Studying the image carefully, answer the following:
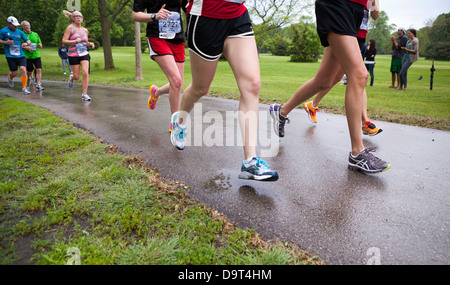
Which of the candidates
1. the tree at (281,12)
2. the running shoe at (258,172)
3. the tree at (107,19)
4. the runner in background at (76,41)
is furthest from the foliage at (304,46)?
the running shoe at (258,172)

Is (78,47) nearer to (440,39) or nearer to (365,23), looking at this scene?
(365,23)

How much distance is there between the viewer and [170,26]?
12.9ft

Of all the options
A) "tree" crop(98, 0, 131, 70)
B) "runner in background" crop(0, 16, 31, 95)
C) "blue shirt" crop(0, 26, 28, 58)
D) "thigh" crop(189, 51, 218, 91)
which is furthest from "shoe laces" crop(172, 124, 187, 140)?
"tree" crop(98, 0, 131, 70)

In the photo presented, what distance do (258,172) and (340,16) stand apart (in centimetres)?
174

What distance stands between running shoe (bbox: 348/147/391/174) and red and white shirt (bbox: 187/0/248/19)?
6.36 ft

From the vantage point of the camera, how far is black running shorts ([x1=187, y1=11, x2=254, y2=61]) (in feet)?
8.33

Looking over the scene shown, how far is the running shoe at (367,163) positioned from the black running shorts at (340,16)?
124cm

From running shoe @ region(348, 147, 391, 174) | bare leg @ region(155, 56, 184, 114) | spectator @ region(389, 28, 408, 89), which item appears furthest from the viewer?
spectator @ region(389, 28, 408, 89)

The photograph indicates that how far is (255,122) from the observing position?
8.74ft

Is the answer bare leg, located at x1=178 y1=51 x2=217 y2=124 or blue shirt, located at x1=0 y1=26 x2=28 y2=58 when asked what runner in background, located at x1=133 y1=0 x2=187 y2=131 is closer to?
bare leg, located at x1=178 y1=51 x2=217 y2=124

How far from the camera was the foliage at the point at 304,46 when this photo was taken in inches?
1853

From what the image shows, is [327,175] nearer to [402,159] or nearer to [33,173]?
[402,159]

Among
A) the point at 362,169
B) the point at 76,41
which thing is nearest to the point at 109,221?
the point at 362,169
